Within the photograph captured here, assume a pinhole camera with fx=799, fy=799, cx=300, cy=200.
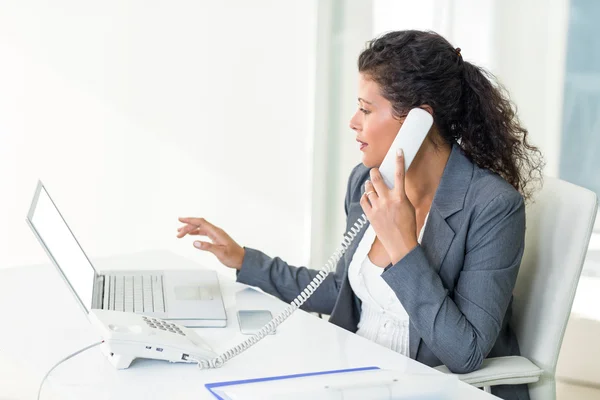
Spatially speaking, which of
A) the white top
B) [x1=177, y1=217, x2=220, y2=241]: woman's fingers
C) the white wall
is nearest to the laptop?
[x1=177, y1=217, x2=220, y2=241]: woman's fingers

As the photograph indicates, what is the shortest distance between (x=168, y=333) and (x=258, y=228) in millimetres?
2337

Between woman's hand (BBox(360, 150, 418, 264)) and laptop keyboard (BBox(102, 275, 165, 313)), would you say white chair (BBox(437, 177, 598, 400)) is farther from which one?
laptop keyboard (BBox(102, 275, 165, 313))

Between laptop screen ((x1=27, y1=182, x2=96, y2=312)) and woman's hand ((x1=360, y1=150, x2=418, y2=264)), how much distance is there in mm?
566

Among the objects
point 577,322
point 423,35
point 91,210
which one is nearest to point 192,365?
point 423,35

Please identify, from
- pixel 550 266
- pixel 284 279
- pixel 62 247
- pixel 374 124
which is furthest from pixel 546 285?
pixel 62 247

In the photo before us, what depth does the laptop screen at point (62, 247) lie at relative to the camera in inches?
57.6

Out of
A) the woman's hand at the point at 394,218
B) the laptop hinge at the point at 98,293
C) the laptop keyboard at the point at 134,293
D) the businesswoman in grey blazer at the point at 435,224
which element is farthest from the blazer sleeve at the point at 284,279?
the woman's hand at the point at 394,218

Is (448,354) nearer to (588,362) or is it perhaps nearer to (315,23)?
(588,362)

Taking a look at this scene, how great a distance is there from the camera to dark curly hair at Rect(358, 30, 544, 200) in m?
1.66

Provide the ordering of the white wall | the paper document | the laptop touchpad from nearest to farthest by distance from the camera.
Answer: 1. the paper document
2. the laptop touchpad
3. the white wall

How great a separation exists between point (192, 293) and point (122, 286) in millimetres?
157

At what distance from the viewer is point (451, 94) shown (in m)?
1.68

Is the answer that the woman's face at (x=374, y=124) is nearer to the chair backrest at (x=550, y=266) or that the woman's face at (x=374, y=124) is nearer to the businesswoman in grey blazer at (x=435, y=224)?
the businesswoman in grey blazer at (x=435, y=224)

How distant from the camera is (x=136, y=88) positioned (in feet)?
11.3
